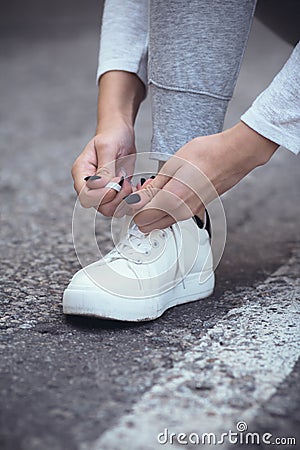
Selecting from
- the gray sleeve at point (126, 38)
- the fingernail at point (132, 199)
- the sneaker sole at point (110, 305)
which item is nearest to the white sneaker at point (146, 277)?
the sneaker sole at point (110, 305)

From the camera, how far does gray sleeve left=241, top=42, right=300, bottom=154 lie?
771 mm

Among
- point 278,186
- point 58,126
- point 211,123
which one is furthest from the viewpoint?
point 58,126

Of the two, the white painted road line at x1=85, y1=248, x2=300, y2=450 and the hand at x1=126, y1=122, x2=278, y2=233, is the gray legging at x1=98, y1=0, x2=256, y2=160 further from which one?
the white painted road line at x1=85, y1=248, x2=300, y2=450

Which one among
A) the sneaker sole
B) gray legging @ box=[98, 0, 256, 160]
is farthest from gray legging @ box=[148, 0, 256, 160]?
the sneaker sole

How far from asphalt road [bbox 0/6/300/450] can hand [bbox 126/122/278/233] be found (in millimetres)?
164

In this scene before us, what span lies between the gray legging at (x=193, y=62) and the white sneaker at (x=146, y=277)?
0.41 ft

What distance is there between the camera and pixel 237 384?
0.67 metres

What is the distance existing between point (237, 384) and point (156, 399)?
92mm

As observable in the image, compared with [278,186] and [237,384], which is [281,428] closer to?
[237,384]

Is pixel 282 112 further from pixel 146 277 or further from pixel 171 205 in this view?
pixel 146 277

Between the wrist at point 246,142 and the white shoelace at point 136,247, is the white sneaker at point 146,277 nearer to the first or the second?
the white shoelace at point 136,247

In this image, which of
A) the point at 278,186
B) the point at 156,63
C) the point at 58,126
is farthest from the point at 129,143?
the point at 58,126

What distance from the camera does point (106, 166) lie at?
878mm

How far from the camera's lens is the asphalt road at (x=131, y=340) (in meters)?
0.60
